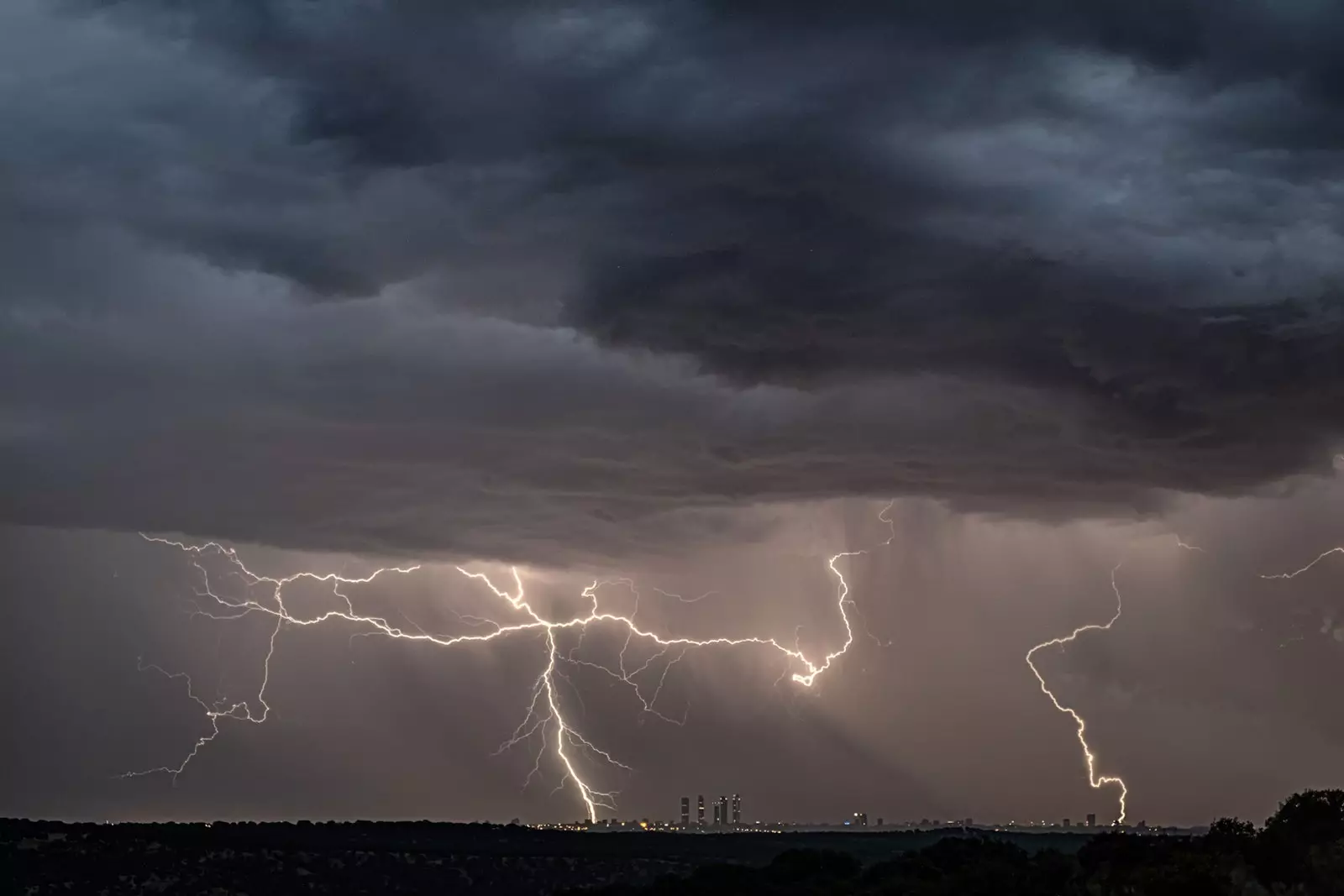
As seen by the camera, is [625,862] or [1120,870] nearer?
[1120,870]

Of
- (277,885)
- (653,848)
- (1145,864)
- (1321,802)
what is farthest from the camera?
(653,848)

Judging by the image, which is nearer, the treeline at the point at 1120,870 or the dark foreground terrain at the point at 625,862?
the treeline at the point at 1120,870

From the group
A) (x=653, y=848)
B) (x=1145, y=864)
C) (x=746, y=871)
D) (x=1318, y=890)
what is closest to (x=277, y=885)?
(x=746, y=871)

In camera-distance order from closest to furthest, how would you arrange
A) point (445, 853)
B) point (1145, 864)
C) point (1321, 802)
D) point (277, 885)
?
1. point (1145, 864)
2. point (1321, 802)
3. point (277, 885)
4. point (445, 853)

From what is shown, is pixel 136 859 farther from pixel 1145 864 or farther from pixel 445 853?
pixel 1145 864
